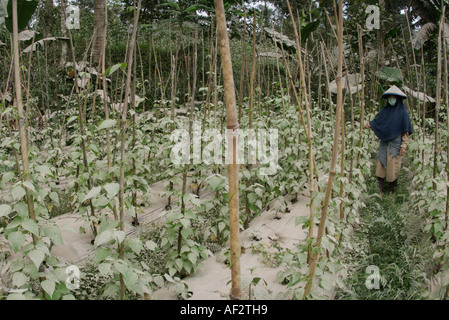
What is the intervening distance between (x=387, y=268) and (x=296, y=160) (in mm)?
1287

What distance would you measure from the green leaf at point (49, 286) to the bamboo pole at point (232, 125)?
64 centimetres

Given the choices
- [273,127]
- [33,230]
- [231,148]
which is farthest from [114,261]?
[273,127]

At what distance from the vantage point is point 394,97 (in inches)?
153

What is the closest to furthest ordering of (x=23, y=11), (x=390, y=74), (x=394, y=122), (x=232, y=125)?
(x=232, y=125) < (x=23, y=11) < (x=394, y=122) < (x=390, y=74)

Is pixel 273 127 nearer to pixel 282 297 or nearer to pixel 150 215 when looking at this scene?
pixel 150 215

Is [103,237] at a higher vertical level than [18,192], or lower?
lower

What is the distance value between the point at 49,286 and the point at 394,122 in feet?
12.0

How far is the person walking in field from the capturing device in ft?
12.5

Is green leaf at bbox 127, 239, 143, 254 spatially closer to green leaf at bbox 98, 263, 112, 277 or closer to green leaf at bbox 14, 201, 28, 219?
green leaf at bbox 98, 263, 112, 277

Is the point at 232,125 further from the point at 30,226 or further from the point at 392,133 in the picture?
the point at 392,133

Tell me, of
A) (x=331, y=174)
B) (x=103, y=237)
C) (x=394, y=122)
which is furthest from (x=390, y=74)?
(x=103, y=237)

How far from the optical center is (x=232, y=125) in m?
1.21

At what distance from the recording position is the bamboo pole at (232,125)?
3.79 feet

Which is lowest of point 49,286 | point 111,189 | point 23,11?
point 49,286
